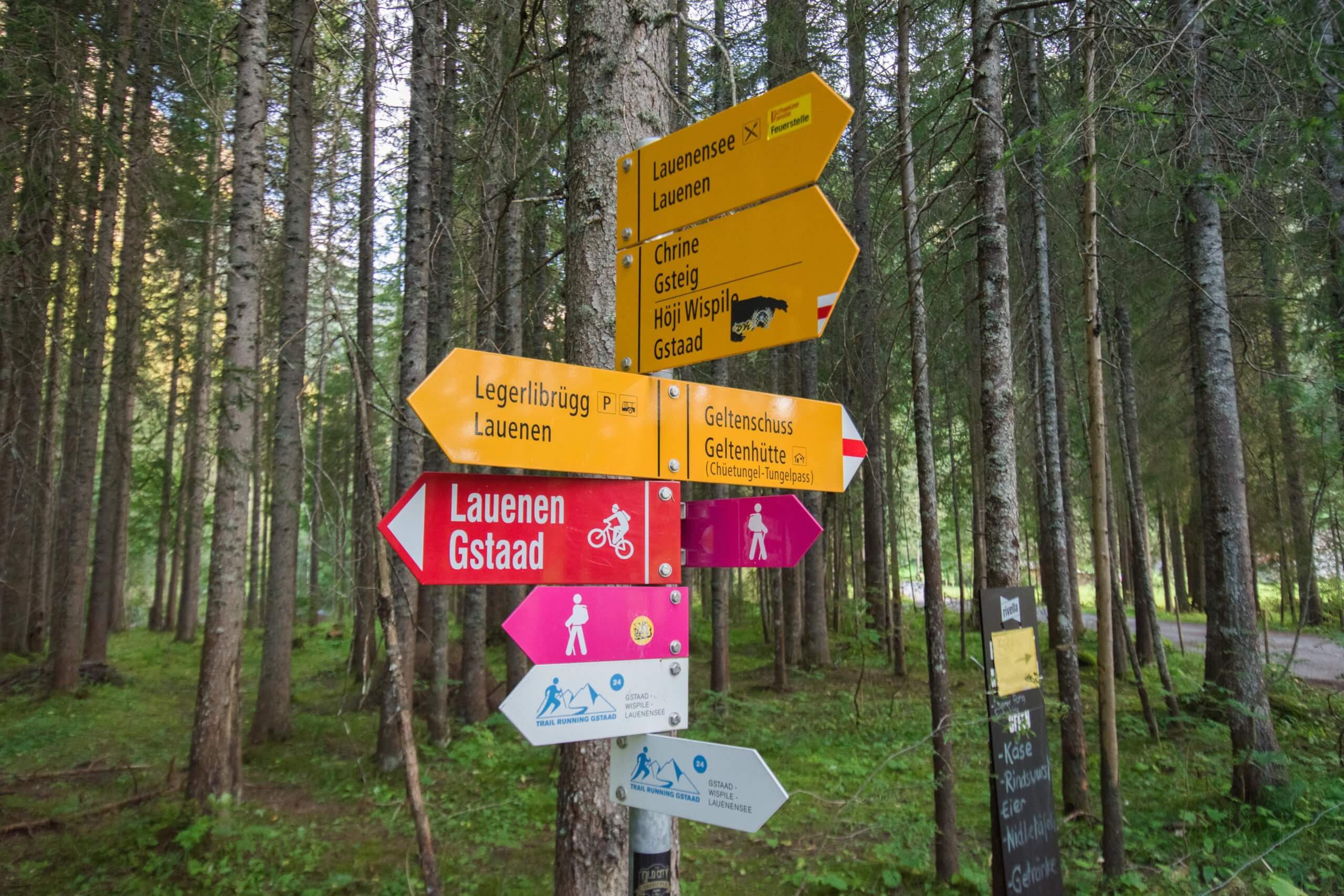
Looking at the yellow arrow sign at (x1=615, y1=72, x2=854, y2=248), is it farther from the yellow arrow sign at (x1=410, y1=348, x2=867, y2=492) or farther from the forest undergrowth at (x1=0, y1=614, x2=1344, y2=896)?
the forest undergrowth at (x1=0, y1=614, x2=1344, y2=896)

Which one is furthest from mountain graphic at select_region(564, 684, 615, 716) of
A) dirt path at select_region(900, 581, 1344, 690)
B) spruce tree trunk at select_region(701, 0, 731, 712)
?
spruce tree trunk at select_region(701, 0, 731, 712)

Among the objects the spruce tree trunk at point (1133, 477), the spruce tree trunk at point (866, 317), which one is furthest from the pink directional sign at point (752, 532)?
the spruce tree trunk at point (1133, 477)

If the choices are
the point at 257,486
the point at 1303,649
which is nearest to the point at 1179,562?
the point at 1303,649

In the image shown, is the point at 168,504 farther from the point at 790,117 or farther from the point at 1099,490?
the point at 790,117

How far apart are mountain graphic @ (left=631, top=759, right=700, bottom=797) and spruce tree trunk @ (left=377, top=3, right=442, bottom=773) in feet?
20.5

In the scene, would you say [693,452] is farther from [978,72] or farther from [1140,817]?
[1140,817]

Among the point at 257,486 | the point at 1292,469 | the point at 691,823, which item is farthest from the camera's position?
the point at 1292,469

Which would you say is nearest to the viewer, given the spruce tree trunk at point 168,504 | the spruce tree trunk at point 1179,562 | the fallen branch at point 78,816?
the fallen branch at point 78,816

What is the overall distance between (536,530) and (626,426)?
1.22ft

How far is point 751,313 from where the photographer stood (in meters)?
2.08

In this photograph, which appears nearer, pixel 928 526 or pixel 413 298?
pixel 928 526

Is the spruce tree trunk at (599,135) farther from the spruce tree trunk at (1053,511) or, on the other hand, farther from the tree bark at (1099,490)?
the spruce tree trunk at (1053,511)

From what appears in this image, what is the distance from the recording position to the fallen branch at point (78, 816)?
639 cm

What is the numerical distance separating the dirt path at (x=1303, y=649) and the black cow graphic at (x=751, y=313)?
7.22 meters
